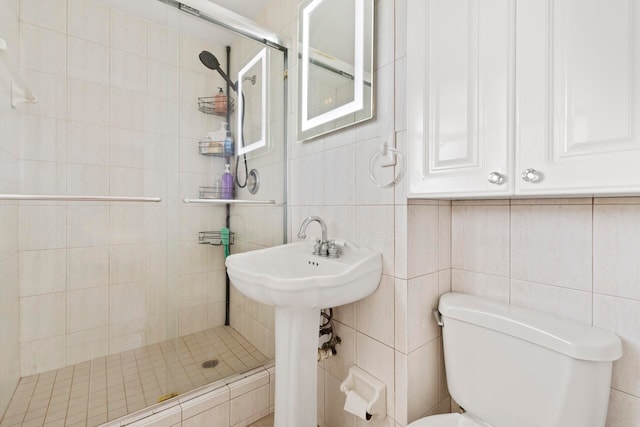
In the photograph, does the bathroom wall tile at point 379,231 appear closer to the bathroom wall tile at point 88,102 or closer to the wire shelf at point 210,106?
the wire shelf at point 210,106

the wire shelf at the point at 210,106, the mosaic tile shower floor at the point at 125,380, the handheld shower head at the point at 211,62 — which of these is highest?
the handheld shower head at the point at 211,62

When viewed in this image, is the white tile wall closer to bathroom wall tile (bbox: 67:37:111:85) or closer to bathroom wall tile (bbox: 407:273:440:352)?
bathroom wall tile (bbox: 67:37:111:85)

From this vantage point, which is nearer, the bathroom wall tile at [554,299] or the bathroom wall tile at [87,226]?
the bathroom wall tile at [554,299]

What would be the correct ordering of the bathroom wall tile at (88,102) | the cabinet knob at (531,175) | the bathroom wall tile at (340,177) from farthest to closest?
the bathroom wall tile at (88,102) → the bathroom wall tile at (340,177) → the cabinet knob at (531,175)

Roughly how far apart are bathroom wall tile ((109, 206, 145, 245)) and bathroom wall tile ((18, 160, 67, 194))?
24cm

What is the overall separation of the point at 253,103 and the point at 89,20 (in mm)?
873

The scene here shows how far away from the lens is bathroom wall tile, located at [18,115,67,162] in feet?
4.25

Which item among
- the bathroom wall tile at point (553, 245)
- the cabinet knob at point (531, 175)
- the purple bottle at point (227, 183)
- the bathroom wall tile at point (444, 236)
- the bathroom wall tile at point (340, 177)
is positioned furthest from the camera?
the purple bottle at point (227, 183)

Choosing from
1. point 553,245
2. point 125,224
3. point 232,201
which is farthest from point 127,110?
point 553,245

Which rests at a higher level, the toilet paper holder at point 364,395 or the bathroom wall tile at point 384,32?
the bathroom wall tile at point 384,32

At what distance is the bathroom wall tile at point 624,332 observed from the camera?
2.50 ft

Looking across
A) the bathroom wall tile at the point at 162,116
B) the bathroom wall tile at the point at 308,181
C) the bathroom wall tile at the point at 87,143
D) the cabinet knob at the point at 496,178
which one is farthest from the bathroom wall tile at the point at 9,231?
the cabinet knob at the point at 496,178

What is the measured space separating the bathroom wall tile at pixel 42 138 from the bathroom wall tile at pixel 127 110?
0.22 metres

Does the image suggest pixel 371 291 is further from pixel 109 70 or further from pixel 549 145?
pixel 109 70
